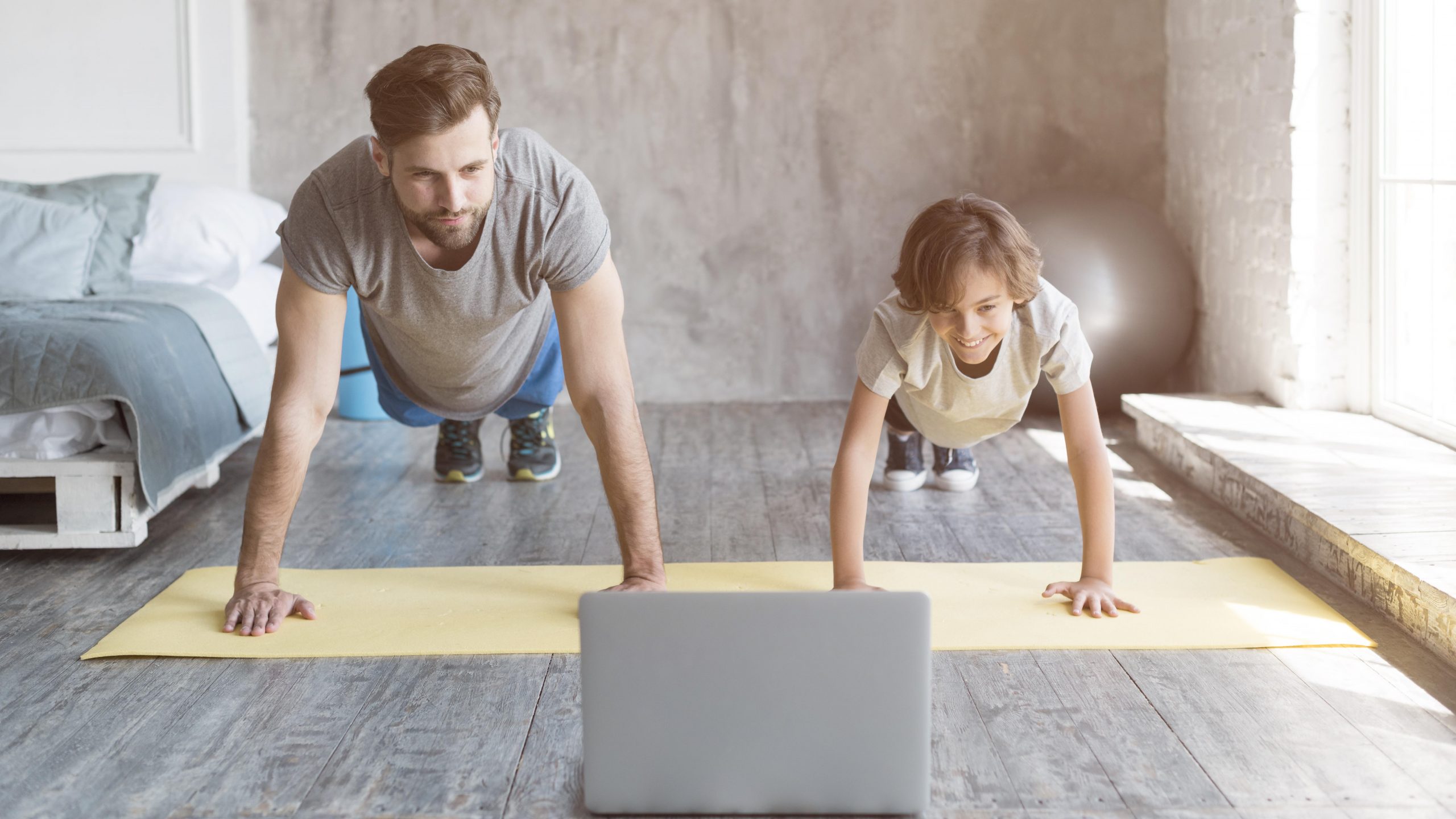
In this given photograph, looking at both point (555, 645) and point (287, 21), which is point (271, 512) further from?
point (287, 21)

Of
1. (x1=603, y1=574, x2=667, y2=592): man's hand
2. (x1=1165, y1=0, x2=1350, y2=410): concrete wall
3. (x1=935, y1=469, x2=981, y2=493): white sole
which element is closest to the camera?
(x1=603, y1=574, x2=667, y2=592): man's hand

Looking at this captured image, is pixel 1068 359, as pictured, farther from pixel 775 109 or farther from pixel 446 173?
pixel 775 109

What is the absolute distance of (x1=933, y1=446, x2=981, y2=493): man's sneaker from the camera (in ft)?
9.62

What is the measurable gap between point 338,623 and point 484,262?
64 centimetres

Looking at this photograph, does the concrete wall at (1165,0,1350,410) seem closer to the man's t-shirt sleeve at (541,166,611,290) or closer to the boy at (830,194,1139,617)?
the boy at (830,194,1139,617)

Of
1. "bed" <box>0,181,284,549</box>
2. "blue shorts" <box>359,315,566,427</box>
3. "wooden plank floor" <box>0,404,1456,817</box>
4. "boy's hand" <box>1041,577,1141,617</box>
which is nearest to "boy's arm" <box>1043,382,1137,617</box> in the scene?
"boy's hand" <box>1041,577,1141,617</box>

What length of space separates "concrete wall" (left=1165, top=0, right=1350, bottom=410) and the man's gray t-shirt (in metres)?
1.99

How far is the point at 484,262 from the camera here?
209 cm

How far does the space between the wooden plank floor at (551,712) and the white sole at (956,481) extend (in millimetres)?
259

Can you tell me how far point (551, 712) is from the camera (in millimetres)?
1699

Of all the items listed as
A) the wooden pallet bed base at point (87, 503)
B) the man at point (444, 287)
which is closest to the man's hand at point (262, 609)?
the man at point (444, 287)

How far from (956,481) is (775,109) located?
1.78 metres

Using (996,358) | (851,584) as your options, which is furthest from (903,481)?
(851,584)

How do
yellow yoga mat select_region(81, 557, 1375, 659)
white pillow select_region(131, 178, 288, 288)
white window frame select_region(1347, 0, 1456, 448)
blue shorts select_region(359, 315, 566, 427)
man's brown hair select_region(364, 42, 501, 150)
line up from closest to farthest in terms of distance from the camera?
1. man's brown hair select_region(364, 42, 501, 150)
2. yellow yoga mat select_region(81, 557, 1375, 659)
3. blue shorts select_region(359, 315, 566, 427)
4. white window frame select_region(1347, 0, 1456, 448)
5. white pillow select_region(131, 178, 288, 288)
